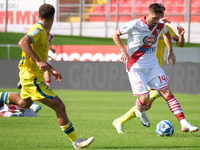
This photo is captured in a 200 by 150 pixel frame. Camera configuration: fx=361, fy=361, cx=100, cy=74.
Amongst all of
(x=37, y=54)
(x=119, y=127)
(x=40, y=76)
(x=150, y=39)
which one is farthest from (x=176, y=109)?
(x=37, y=54)

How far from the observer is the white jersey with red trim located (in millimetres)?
6062

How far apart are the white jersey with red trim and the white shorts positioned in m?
0.10

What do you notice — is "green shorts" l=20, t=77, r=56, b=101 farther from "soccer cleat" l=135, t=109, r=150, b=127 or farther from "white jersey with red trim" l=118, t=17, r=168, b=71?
"soccer cleat" l=135, t=109, r=150, b=127

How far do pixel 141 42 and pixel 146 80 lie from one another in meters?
0.66

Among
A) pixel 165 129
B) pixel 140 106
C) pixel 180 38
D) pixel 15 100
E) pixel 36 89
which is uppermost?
pixel 180 38

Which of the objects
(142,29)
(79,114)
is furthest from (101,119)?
(142,29)

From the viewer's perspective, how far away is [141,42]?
20.1 feet

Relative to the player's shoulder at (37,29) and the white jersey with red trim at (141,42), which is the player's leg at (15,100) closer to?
the player's shoulder at (37,29)

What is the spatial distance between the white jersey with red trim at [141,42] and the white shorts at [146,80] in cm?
10

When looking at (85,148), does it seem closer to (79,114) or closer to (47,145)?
(47,145)

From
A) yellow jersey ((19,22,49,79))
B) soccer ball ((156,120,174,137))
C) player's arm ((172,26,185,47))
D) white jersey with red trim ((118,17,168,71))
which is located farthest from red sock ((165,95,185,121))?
yellow jersey ((19,22,49,79))

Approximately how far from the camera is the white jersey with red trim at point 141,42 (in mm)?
6062

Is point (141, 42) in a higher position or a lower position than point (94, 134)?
higher

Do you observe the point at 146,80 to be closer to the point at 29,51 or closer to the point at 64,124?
the point at 64,124
